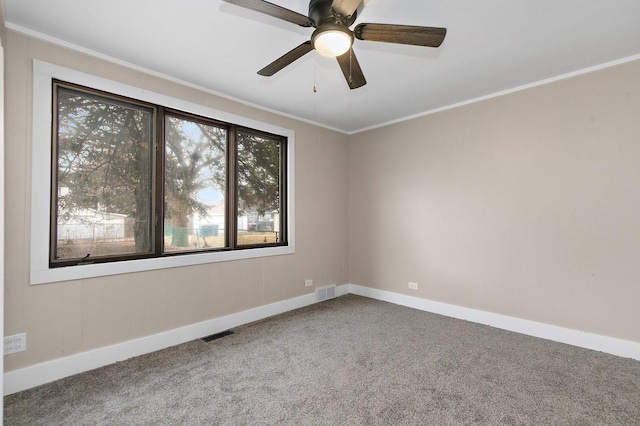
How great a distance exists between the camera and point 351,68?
205 centimetres

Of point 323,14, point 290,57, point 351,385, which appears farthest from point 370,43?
point 351,385

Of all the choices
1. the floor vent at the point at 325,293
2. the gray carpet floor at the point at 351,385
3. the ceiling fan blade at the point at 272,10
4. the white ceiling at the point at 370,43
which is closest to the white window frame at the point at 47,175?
the white ceiling at the point at 370,43

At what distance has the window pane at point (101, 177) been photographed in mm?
2473

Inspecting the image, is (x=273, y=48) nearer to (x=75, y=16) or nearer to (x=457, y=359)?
(x=75, y=16)

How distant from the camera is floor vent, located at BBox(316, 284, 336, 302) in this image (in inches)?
172

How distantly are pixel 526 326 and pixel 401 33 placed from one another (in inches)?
124

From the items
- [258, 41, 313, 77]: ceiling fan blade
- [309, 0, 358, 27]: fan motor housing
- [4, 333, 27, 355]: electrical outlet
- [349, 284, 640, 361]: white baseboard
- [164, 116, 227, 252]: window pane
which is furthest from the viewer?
[164, 116, 227, 252]: window pane

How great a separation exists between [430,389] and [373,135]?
11.2 ft

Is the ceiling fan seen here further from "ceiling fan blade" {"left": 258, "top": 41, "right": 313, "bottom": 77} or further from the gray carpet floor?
the gray carpet floor

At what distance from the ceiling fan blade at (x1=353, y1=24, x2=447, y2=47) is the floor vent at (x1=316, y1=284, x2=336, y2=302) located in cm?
338

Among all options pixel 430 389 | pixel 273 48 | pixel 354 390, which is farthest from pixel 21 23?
pixel 430 389

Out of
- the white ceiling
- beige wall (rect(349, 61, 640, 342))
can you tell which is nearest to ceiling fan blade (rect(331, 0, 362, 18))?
the white ceiling

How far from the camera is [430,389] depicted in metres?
2.21

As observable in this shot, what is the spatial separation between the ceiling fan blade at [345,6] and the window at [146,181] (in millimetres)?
2141
